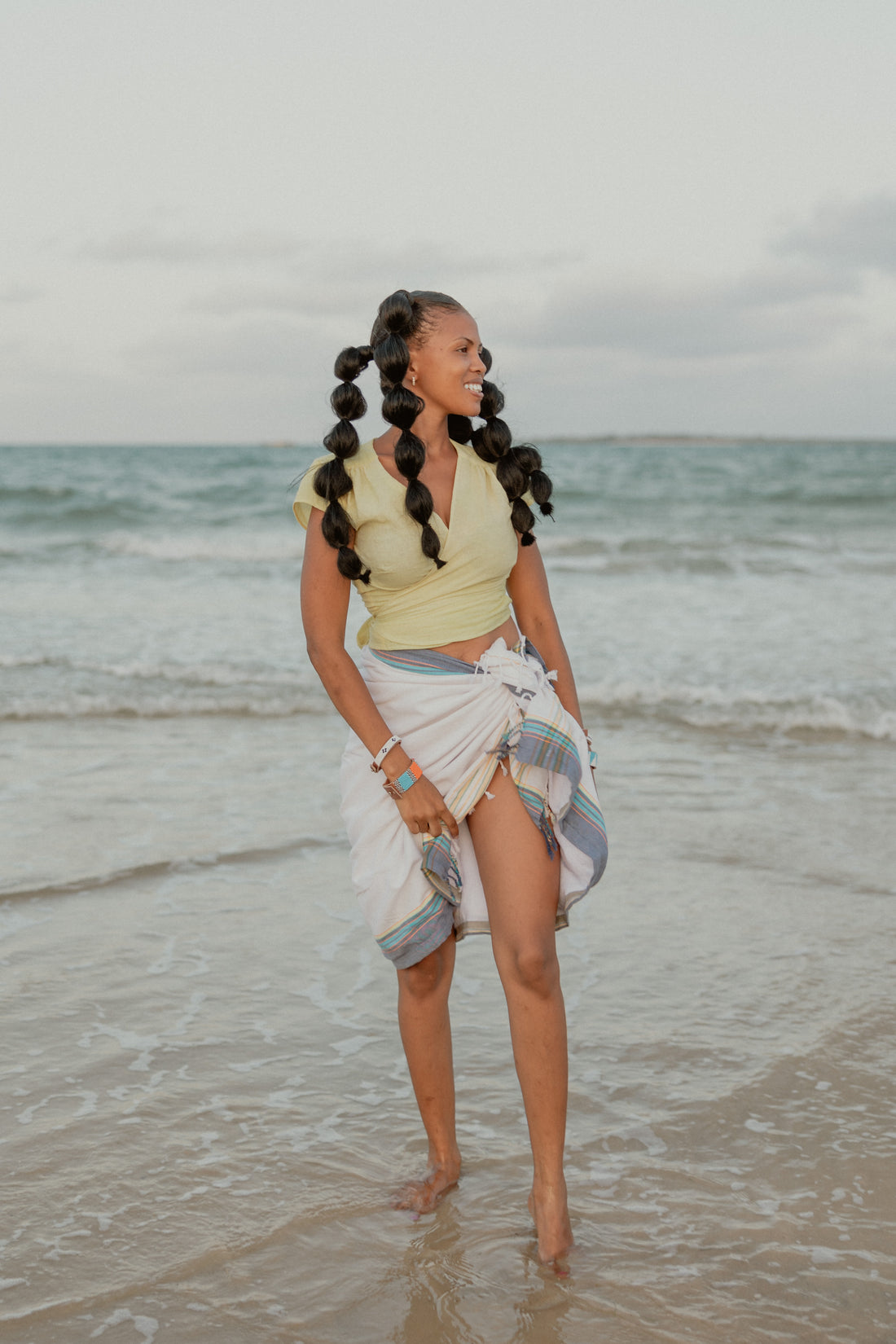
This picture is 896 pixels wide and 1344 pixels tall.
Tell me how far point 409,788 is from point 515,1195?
1.06 metres

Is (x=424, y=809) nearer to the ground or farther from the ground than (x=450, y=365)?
nearer to the ground

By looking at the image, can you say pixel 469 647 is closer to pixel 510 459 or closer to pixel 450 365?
pixel 510 459

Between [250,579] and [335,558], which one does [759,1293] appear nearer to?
[335,558]

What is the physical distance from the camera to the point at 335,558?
8.30ft

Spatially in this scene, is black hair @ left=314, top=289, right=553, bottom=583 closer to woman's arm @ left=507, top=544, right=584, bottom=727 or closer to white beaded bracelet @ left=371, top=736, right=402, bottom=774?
woman's arm @ left=507, top=544, right=584, bottom=727

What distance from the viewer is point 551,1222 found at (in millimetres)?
2584

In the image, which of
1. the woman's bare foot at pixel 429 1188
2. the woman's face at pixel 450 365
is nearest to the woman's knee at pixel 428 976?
the woman's bare foot at pixel 429 1188

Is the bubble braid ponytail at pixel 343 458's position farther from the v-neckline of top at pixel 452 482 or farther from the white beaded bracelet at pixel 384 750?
the white beaded bracelet at pixel 384 750

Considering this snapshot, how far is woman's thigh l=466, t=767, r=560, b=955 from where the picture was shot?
2508mm

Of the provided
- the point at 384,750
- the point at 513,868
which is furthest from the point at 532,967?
the point at 384,750

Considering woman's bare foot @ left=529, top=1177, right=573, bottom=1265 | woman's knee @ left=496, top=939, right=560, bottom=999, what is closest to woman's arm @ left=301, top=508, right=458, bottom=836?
woman's knee @ left=496, top=939, right=560, bottom=999

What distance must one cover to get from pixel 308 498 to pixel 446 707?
52 centimetres

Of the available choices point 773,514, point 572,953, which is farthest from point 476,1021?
point 773,514

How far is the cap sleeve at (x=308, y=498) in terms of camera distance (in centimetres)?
252
